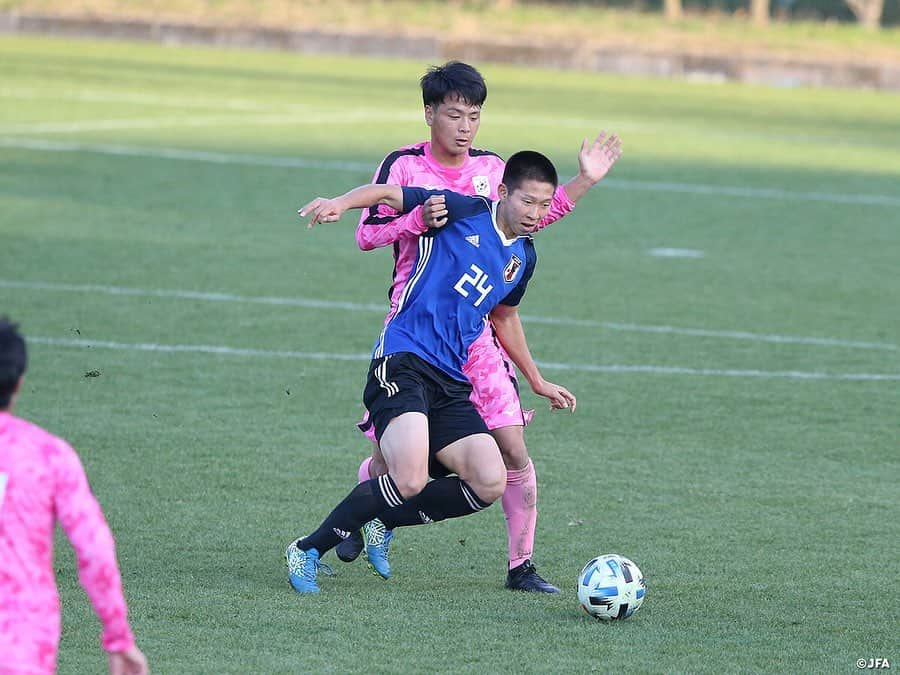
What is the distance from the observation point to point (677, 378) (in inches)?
380

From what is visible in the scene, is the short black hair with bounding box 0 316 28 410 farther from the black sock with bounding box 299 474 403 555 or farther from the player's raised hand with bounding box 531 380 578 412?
the player's raised hand with bounding box 531 380 578 412

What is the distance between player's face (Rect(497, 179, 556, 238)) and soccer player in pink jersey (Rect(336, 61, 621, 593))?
0.49ft

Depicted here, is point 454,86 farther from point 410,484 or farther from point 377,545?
point 377,545

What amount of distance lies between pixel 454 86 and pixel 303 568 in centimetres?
170

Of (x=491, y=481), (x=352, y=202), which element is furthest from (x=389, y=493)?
(x=352, y=202)

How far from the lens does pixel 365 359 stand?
390 inches

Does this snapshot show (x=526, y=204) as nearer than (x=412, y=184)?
Yes

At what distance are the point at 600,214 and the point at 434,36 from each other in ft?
69.1

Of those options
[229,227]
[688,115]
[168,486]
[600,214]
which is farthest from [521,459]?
[688,115]

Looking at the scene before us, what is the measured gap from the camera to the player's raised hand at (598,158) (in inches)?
229

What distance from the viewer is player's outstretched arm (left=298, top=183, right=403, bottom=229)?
17.5 ft

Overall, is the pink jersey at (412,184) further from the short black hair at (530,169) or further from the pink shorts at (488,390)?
the short black hair at (530,169)

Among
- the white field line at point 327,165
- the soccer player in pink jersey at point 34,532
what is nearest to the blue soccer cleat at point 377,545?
the soccer player in pink jersey at point 34,532

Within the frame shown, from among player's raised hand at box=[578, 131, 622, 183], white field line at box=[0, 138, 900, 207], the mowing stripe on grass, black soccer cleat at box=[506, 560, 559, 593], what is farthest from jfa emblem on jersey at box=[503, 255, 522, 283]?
the mowing stripe on grass
